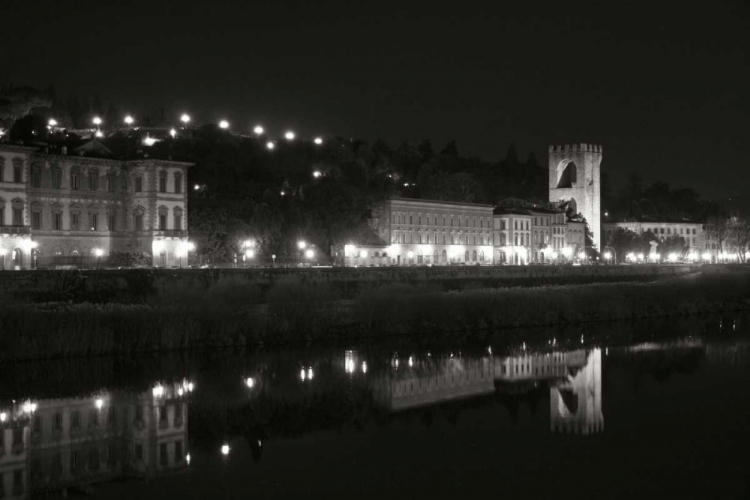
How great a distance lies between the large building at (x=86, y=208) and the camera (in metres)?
54.2

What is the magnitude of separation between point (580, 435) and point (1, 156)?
39.4 meters

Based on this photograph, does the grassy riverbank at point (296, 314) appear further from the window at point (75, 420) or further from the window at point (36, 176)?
the window at point (36, 176)

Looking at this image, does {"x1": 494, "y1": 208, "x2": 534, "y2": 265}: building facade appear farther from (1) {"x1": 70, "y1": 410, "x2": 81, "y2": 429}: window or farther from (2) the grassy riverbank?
(1) {"x1": 70, "y1": 410, "x2": 81, "y2": 429}: window

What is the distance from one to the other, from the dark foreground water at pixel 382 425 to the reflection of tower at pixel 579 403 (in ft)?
0.28

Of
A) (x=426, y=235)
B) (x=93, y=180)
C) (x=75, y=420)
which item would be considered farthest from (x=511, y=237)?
(x=75, y=420)

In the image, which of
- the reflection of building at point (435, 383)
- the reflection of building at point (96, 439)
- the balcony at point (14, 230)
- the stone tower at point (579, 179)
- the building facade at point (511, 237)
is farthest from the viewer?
the stone tower at point (579, 179)

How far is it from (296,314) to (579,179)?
80491 mm

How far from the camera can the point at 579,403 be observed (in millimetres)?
30672

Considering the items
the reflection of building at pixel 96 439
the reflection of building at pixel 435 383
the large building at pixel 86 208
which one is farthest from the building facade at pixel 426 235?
the reflection of building at pixel 96 439

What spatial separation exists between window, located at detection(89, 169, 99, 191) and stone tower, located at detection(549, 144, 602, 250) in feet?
219

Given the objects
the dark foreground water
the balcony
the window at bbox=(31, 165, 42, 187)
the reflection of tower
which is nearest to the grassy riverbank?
the dark foreground water

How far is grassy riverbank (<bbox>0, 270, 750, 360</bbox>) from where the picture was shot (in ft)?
114

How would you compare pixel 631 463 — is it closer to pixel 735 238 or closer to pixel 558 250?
pixel 558 250

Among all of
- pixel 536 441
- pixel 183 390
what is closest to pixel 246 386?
pixel 183 390
